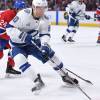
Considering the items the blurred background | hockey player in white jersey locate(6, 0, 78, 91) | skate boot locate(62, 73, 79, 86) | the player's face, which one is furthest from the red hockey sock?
the blurred background

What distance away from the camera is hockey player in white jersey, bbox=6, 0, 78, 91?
4.52 meters

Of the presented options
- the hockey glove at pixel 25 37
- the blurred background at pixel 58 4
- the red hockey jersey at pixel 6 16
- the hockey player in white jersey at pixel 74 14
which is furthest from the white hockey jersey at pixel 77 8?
the hockey glove at pixel 25 37

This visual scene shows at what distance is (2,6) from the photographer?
15.9 metres

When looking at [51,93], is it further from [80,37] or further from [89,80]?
[80,37]

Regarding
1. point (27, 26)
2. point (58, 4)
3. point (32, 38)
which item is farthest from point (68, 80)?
point (58, 4)

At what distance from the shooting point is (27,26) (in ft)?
15.6

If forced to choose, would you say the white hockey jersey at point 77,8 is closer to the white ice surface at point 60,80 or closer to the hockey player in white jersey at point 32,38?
the white ice surface at point 60,80

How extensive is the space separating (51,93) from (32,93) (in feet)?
0.65

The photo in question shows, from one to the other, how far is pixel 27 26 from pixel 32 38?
14 centimetres

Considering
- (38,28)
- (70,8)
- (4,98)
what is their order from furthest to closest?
(70,8), (38,28), (4,98)

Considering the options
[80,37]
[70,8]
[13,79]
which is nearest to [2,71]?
[13,79]

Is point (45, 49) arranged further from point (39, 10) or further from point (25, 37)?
point (39, 10)

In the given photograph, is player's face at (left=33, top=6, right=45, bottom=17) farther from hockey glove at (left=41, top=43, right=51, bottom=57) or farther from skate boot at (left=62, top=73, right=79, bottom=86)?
skate boot at (left=62, top=73, right=79, bottom=86)

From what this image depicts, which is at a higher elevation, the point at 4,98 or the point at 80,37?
the point at 4,98
